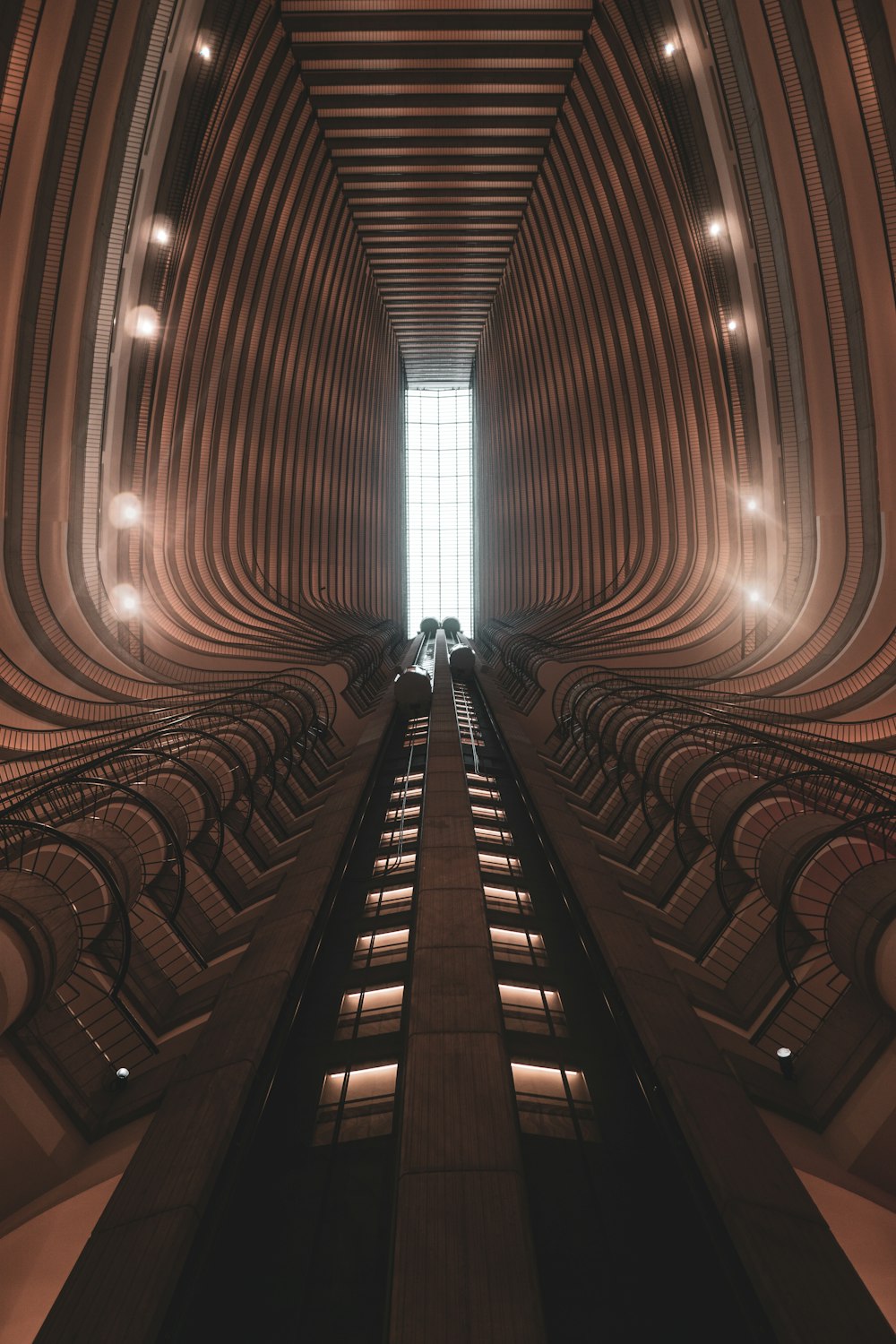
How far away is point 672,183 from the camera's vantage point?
1812 cm

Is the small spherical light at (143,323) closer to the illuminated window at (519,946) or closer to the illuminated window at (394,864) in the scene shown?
the illuminated window at (394,864)

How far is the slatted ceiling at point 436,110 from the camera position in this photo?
76.3 feet

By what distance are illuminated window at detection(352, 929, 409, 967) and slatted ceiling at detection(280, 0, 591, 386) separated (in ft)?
88.5

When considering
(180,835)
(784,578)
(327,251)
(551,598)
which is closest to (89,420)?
(180,835)

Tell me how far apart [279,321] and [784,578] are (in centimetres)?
1820

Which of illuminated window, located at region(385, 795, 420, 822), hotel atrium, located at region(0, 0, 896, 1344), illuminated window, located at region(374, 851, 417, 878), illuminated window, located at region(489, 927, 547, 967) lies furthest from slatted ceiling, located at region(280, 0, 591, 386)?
illuminated window, located at region(489, 927, 547, 967)

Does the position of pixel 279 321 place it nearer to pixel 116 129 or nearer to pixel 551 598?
pixel 116 129

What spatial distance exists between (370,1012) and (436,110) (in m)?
A: 30.8

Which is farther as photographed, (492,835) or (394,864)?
(492,835)

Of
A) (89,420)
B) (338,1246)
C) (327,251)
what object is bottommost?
(338,1246)

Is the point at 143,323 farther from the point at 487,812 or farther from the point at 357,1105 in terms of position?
the point at 357,1105

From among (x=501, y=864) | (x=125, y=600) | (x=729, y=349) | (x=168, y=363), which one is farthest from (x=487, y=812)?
(x=168, y=363)

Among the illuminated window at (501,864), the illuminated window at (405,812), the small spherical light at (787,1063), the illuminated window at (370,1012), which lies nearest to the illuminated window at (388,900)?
the illuminated window at (501,864)

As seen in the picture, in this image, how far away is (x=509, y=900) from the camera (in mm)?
7848
